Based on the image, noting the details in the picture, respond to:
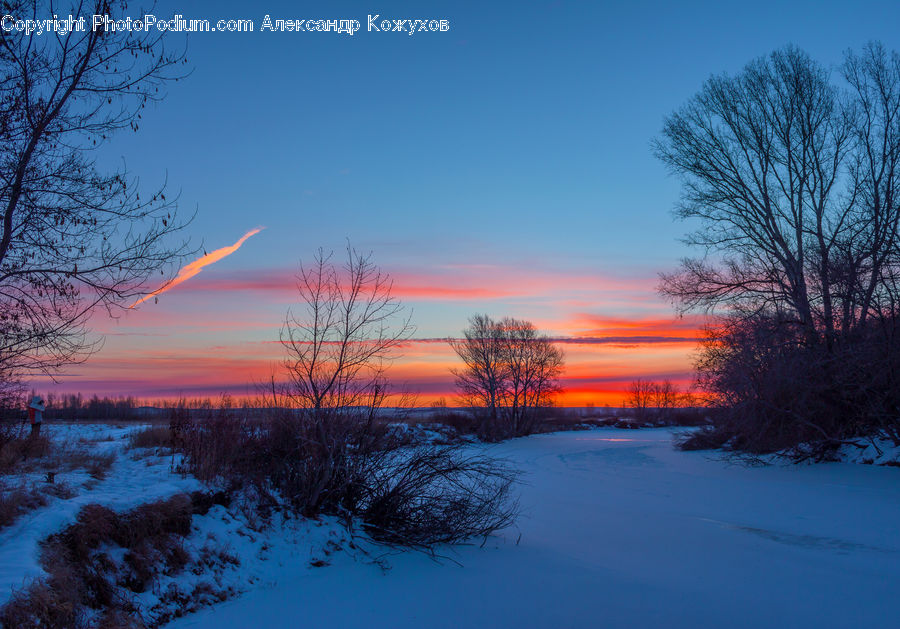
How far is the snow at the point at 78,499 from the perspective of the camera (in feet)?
16.6

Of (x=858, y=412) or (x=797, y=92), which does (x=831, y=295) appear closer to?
(x=858, y=412)

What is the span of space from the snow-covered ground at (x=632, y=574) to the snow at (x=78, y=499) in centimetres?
166

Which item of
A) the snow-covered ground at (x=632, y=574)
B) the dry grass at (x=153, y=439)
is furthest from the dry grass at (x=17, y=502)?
the dry grass at (x=153, y=439)

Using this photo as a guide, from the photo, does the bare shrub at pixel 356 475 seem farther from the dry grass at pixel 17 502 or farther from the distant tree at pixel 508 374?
the distant tree at pixel 508 374

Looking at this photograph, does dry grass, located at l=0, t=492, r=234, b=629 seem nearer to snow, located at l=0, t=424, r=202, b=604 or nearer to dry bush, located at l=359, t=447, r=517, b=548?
snow, located at l=0, t=424, r=202, b=604

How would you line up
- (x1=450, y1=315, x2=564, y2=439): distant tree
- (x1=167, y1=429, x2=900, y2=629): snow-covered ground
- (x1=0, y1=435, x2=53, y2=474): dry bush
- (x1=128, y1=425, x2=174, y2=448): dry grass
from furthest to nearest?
(x1=450, y1=315, x2=564, y2=439): distant tree
(x1=128, y1=425, x2=174, y2=448): dry grass
(x1=0, y1=435, x2=53, y2=474): dry bush
(x1=167, y1=429, x2=900, y2=629): snow-covered ground

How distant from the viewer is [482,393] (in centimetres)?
4441

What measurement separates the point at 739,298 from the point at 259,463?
50.7 feet

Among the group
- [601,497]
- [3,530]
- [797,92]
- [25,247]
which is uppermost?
[797,92]

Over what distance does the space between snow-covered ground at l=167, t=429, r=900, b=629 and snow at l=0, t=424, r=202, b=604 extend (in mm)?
1655

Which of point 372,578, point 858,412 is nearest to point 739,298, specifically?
point 858,412

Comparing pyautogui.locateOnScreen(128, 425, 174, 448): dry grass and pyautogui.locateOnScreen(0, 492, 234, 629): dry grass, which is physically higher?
pyautogui.locateOnScreen(128, 425, 174, 448): dry grass

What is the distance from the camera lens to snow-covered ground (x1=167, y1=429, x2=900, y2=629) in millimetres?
6082

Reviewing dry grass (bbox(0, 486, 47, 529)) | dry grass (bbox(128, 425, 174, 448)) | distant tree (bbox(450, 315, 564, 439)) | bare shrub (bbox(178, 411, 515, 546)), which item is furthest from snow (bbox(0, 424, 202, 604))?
distant tree (bbox(450, 315, 564, 439))
